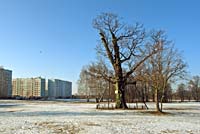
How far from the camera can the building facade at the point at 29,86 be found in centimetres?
18425

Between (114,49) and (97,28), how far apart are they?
402 cm

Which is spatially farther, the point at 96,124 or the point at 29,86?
the point at 29,86

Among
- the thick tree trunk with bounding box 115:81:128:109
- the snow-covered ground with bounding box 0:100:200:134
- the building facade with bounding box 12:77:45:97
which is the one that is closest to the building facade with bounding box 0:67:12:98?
the building facade with bounding box 12:77:45:97

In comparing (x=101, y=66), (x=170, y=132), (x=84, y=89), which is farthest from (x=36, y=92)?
(x=170, y=132)

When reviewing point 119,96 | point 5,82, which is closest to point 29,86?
point 5,82

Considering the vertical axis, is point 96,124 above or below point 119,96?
below

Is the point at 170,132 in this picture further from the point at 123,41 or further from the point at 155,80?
the point at 123,41

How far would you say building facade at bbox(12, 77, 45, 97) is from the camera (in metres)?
184

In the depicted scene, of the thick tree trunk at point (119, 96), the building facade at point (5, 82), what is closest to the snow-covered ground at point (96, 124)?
the thick tree trunk at point (119, 96)

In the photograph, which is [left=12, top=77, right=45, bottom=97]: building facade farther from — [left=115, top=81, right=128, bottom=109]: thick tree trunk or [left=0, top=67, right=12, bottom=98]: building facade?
[left=115, top=81, right=128, bottom=109]: thick tree trunk

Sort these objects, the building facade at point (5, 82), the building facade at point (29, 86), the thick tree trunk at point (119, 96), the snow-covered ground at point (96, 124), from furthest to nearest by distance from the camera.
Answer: the building facade at point (29, 86)
the building facade at point (5, 82)
the thick tree trunk at point (119, 96)
the snow-covered ground at point (96, 124)

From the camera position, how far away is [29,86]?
611ft

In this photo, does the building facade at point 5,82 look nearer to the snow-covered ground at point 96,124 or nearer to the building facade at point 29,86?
the building facade at point 29,86

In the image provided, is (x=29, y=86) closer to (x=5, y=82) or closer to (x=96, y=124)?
(x=5, y=82)
